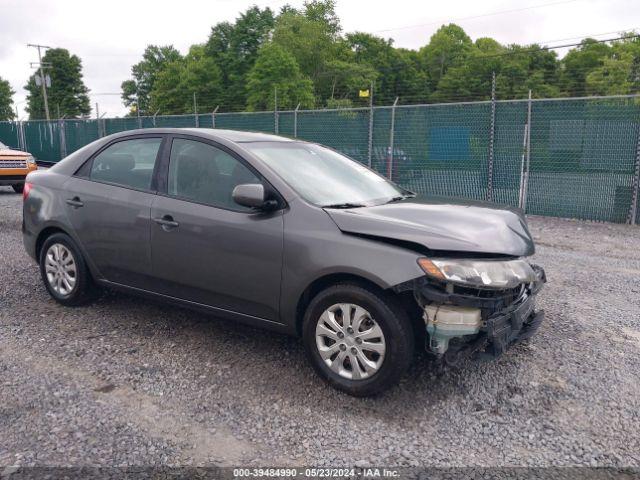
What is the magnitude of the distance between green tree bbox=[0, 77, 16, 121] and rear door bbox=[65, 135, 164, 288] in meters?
95.2

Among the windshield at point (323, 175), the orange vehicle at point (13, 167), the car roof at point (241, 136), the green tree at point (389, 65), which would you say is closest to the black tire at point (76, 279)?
the car roof at point (241, 136)

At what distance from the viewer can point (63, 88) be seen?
3280 inches

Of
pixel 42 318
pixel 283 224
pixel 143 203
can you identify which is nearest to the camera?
pixel 283 224

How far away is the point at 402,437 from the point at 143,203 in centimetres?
254

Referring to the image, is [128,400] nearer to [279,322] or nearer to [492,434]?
[279,322]

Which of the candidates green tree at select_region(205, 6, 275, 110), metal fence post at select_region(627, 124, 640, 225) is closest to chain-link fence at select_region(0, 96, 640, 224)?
metal fence post at select_region(627, 124, 640, 225)

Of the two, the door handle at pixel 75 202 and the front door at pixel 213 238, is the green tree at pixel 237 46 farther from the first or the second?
the front door at pixel 213 238

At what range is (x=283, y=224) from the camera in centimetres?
358

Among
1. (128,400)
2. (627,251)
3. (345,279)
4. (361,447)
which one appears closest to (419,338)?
(345,279)

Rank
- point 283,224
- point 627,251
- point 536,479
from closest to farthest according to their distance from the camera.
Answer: point 536,479 → point 283,224 → point 627,251

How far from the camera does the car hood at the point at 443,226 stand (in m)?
3.23

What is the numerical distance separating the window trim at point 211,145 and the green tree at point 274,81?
4305 cm

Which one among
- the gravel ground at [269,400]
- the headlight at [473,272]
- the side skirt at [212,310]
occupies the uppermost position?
the headlight at [473,272]

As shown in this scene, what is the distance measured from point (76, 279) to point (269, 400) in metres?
2.32
